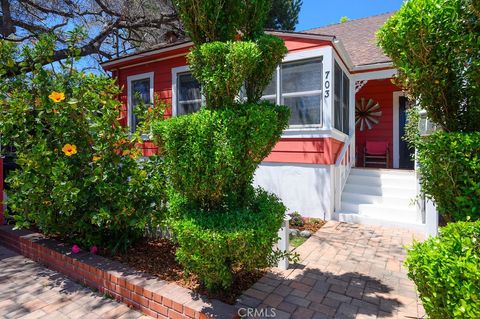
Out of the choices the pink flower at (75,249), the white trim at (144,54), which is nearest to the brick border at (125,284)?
the pink flower at (75,249)

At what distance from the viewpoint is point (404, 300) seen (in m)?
2.97

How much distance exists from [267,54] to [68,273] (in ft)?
11.5

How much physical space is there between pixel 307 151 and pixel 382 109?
4.95 meters

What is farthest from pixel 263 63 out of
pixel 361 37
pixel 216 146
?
pixel 361 37

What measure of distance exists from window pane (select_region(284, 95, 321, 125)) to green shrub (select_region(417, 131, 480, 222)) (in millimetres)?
4007

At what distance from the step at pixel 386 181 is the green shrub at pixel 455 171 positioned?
455 cm

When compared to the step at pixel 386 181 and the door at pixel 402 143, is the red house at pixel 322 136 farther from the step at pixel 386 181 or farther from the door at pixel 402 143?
the door at pixel 402 143

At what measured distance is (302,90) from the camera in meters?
6.52

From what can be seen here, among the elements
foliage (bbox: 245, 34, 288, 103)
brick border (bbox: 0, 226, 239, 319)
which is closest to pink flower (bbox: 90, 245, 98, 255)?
brick border (bbox: 0, 226, 239, 319)

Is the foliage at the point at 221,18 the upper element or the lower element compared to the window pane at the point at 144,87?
lower

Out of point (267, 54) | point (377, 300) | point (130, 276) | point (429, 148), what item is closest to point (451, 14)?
point (429, 148)

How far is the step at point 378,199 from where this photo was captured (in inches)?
240

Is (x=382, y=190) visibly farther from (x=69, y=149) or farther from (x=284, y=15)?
(x=284, y=15)

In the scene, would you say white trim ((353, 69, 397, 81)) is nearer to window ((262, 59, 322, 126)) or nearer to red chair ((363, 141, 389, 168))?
window ((262, 59, 322, 126))
